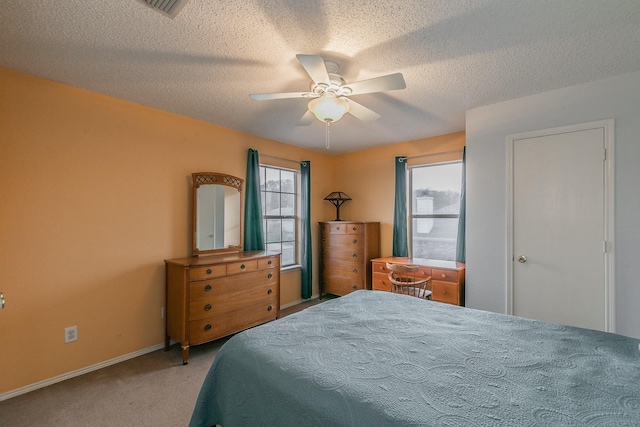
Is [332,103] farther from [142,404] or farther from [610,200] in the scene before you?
[142,404]

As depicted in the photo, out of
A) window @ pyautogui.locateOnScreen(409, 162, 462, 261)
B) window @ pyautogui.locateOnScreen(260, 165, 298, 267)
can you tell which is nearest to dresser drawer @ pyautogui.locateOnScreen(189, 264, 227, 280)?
window @ pyautogui.locateOnScreen(260, 165, 298, 267)

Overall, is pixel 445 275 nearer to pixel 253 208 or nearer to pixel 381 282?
pixel 381 282

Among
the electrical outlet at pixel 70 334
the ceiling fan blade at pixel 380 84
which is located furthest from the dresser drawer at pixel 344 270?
the electrical outlet at pixel 70 334

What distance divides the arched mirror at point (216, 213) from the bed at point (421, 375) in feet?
6.29

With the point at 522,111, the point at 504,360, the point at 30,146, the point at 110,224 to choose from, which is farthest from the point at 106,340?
the point at 522,111

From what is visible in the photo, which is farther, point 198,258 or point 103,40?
point 198,258

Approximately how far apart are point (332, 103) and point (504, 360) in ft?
5.81

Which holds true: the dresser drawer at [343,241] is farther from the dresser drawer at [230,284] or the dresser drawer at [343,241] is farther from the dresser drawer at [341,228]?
the dresser drawer at [230,284]

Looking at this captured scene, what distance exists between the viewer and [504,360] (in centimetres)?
124

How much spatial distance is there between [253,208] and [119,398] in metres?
2.25

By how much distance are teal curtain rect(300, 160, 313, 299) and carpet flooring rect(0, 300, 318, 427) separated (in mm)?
1899

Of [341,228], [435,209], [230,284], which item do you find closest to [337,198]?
[341,228]

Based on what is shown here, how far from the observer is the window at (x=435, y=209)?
3.85 m

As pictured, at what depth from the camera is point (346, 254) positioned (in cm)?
428
